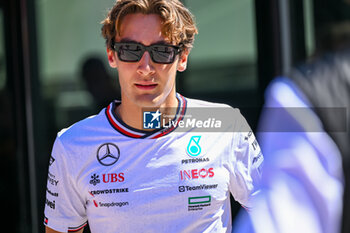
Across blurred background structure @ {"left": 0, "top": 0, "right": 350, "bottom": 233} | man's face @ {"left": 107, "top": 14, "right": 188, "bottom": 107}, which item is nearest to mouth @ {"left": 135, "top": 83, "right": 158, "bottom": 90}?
man's face @ {"left": 107, "top": 14, "right": 188, "bottom": 107}

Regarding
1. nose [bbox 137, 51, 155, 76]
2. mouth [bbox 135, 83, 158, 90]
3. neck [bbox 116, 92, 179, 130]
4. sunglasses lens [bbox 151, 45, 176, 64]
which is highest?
sunglasses lens [bbox 151, 45, 176, 64]

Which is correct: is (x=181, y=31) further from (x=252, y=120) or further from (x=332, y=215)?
(x=252, y=120)

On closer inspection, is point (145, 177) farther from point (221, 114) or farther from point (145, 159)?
point (221, 114)

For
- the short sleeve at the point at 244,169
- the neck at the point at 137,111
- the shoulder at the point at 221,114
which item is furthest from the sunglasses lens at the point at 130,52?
the short sleeve at the point at 244,169

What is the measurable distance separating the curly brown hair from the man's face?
0.02 m

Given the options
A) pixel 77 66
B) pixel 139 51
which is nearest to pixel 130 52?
pixel 139 51

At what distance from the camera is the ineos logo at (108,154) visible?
1.76 m

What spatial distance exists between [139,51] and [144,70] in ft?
0.24

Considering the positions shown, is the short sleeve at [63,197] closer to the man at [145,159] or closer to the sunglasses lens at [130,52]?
the man at [145,159]

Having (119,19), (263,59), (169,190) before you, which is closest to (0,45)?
(263,59)

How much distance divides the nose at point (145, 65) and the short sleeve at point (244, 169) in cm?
42

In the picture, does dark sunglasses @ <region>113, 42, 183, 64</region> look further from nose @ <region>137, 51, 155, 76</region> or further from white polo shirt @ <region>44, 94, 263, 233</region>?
white polo shirt @ <region>44, 94, 263, 233</region>

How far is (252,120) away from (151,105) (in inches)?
57.8

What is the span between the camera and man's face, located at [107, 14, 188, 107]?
5.73ft
